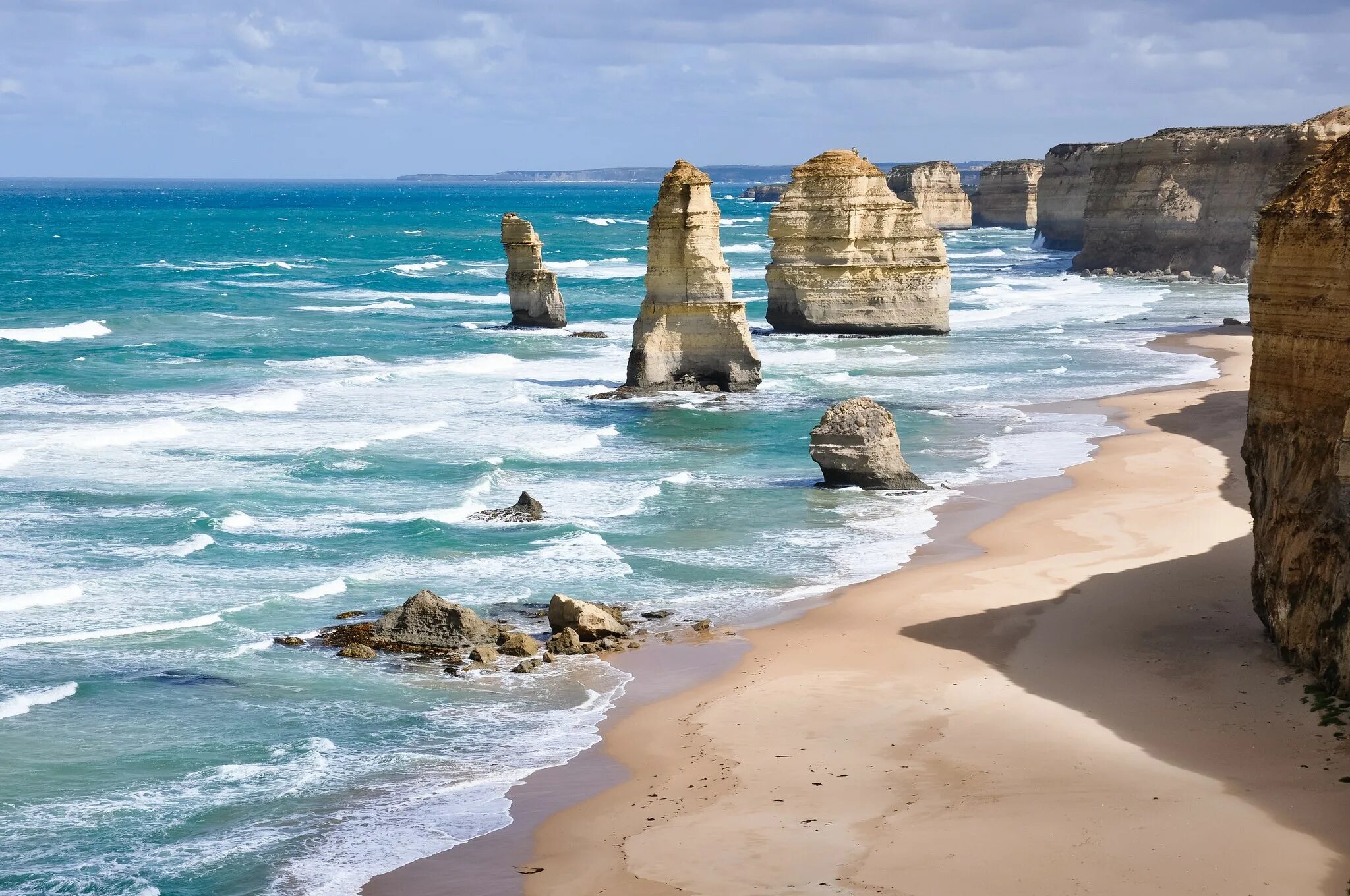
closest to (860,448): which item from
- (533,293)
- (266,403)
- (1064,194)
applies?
(266,403)

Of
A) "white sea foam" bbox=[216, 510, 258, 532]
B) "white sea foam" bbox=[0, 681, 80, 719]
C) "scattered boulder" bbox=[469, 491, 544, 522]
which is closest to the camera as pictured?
"white sea foam" bbox=[0, 681, 80, 719]

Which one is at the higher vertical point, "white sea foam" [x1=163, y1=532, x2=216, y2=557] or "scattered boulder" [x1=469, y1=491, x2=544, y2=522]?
"scattered boulder" [x1=469, y1=491, x2=544, y2=522]

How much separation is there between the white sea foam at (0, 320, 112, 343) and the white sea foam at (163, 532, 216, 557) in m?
32.1

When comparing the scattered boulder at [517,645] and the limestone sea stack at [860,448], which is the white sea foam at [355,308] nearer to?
the limestone sea stack at [860,448]

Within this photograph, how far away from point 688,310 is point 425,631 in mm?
21254

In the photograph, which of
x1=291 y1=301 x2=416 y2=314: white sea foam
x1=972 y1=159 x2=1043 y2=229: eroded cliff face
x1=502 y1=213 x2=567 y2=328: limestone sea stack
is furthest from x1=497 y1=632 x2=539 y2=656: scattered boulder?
x1=972 y1=159 x2=1043 y2=229: eroded cliff face

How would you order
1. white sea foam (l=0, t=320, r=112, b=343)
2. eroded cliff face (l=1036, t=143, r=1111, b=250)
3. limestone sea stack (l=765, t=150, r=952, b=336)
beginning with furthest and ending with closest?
eroded cliff face (l=1036, t=143, r=1111, b=250)
white sea foam (l=0, t=320, r=112, b=343)
limestone sea stack (l=765, t=150, r=952, b=336)

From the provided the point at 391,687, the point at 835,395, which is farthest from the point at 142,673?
the point at 835,395

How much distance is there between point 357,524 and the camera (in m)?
26.1

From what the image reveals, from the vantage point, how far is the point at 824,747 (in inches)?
599

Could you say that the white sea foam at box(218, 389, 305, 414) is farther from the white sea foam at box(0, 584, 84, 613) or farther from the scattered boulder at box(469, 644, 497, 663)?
the scattered boulder at box(469, 644, 497, 663)

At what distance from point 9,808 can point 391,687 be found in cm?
472

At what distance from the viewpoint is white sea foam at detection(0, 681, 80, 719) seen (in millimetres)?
16969

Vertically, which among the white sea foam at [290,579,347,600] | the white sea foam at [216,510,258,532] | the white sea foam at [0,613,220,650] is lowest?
the white sea foam at [0,613,220,650]
